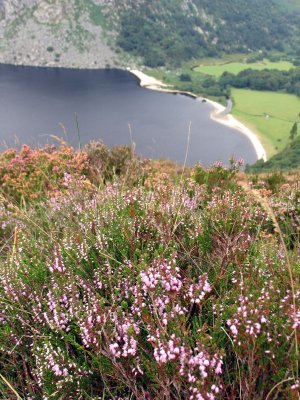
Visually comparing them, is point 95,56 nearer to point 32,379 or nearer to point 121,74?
point 121,74

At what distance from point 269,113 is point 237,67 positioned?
186 feet

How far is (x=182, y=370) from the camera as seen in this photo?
74.3 inches

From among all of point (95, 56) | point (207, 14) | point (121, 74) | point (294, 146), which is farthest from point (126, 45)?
point (294, 146)

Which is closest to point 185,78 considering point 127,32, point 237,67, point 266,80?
point 266,80

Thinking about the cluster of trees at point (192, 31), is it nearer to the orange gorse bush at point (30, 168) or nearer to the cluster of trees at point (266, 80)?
the cluster of trees at point (266, 80)

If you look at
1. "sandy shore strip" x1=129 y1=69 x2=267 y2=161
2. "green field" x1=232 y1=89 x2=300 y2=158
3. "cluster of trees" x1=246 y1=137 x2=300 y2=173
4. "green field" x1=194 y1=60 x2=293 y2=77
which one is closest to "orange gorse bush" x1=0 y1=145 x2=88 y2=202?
"cluster of trees" x1=246 y1=137 x2=300 y2=173

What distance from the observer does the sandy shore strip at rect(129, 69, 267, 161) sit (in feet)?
255

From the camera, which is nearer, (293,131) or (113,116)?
(113,116)

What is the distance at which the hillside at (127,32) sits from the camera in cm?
15375

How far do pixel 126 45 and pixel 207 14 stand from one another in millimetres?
55358

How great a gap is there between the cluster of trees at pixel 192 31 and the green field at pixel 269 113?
49.0 m

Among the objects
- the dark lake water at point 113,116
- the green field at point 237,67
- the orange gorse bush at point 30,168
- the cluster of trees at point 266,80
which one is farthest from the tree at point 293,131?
the orange gorse bush at point 30,168

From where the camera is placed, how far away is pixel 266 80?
437ft

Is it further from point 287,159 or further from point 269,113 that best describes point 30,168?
point 269,113
